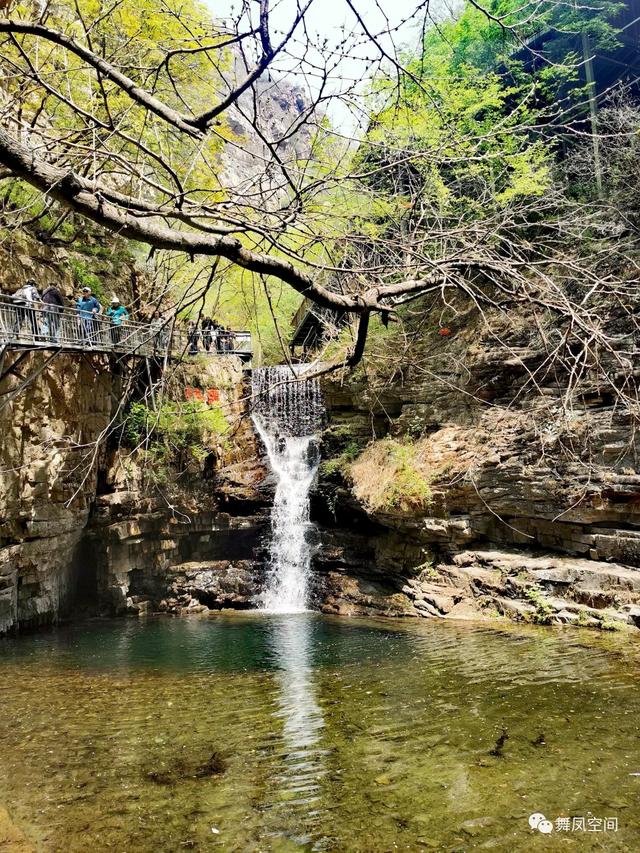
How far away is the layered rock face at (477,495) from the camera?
29.8 feet

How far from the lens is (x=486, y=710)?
5.19 meters

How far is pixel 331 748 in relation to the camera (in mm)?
4555

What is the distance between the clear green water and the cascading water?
16.9 ft

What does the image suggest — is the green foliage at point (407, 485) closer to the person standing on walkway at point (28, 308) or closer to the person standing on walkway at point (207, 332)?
the person standing on walkway at point (207, 332)

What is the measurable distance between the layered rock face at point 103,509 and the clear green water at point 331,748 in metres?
3.04

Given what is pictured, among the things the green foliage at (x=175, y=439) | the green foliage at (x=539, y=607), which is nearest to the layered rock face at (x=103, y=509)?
the green foliage at (x=175, y=439)

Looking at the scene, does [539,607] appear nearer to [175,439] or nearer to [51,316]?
[175,439]

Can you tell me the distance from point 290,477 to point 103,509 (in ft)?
15.1

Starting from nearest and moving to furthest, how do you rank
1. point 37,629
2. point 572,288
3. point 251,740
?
point 251,740 → point 572,288 → point 37,629

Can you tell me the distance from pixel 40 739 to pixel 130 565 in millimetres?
8567

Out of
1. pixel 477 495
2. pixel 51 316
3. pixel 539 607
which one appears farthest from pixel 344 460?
pixel 51 316

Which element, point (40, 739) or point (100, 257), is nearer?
point (40, 739)

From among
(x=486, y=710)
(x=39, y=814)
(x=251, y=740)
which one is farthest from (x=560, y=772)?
(x=39, y=814)

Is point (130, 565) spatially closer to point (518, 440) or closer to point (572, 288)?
point (518, 440)
